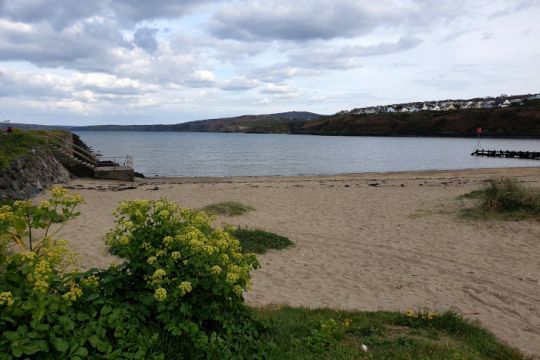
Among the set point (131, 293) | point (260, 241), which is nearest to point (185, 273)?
point (131, 293)

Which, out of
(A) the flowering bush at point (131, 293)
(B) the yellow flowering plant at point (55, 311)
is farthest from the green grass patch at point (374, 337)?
(B) the yellow flowering plant at point (55, 311)

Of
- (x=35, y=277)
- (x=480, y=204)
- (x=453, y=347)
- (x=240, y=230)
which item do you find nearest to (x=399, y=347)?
(x=453, y=347)

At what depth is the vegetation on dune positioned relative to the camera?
3.07m

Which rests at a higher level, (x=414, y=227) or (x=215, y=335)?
(x=215, y=335)

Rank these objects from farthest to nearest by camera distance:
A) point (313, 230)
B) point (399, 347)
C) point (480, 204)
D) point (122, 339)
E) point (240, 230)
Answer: point (480, 204), point (313, 230), point (240, 230), point (399, 347), point (122, 339)

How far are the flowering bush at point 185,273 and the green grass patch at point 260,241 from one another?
6.08 meters

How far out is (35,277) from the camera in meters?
3.01

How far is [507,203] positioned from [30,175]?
61.8 feet

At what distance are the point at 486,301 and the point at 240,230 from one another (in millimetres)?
6145

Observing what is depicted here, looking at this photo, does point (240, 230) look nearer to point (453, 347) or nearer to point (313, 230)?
point (313, 230)

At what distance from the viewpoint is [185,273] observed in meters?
3.63

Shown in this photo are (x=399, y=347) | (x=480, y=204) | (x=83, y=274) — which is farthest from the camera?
(x=480, y=204)

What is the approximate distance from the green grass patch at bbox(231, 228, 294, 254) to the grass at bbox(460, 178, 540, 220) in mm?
6606

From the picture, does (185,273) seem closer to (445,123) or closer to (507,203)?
(507,203)
